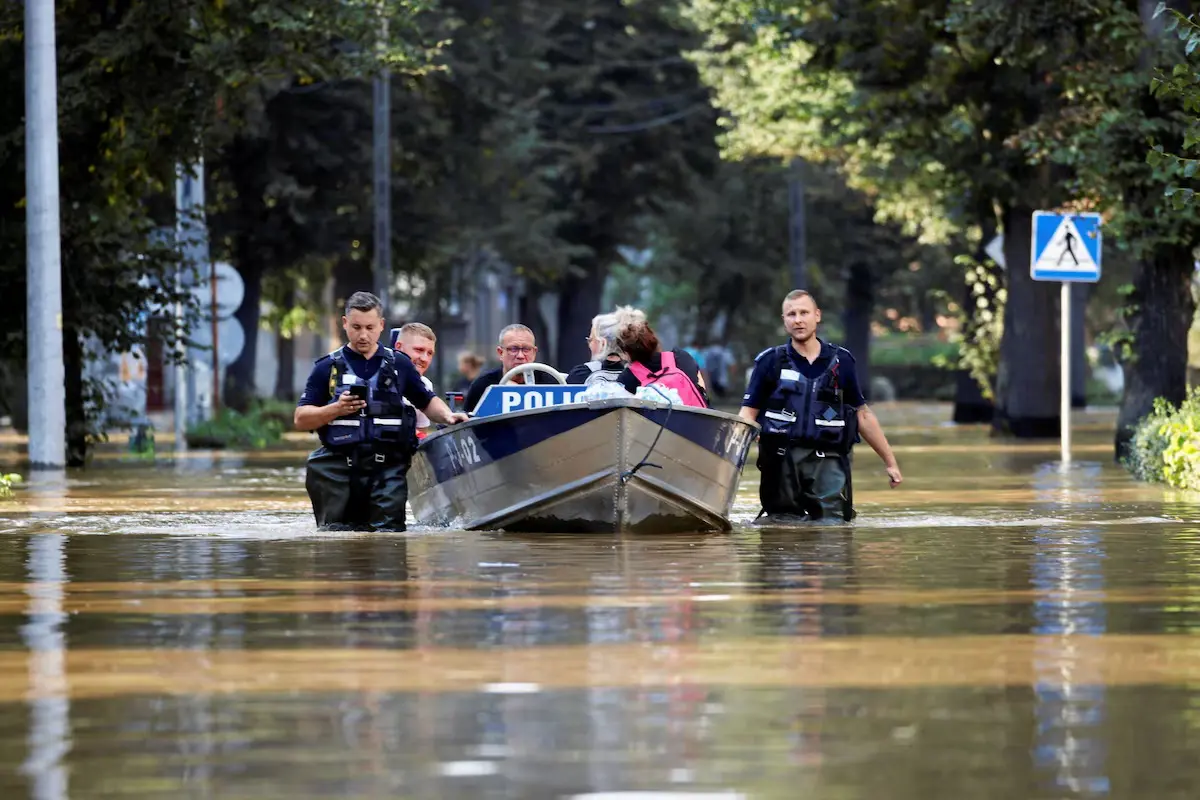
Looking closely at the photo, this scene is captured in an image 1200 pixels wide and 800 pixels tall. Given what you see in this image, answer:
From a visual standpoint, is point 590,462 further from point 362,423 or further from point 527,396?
point 362,423

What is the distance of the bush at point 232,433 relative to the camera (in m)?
41.9

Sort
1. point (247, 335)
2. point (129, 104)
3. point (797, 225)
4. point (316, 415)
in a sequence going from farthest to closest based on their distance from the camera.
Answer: point (797, 225) < point (247, 335) < point (129, 104) < point (316, 415)

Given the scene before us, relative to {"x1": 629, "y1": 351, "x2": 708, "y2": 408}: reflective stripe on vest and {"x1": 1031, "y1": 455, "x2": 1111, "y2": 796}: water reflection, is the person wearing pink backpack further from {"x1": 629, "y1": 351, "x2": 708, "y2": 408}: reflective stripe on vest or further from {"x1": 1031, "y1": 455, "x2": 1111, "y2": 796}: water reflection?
{"x1": 1031, "y1": 455, "x2": 1111, "y2": 796}: water reflection

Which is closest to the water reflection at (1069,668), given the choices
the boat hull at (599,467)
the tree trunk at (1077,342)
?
the boat hull at (599,467)

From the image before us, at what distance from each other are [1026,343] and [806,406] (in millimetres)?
25936

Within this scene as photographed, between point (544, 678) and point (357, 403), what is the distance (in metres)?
8.29

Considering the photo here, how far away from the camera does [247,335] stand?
187 ft

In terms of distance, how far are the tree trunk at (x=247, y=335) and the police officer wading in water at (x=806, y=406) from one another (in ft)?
108

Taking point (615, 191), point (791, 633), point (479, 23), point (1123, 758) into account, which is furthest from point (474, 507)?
point (615, 191)

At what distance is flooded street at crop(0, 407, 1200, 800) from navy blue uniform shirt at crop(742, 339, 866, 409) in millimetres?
897

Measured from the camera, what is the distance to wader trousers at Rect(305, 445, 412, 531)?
19297 mm

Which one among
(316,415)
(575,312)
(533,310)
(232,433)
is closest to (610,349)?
(316,415)

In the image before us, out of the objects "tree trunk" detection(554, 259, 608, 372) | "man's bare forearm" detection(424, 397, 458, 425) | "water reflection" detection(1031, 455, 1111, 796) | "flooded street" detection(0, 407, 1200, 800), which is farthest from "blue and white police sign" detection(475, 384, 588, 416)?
"tree trunk" detection(554, 259, 608, 372)

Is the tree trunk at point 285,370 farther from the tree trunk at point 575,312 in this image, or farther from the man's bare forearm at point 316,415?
the man's bare forearm at point 316,415
